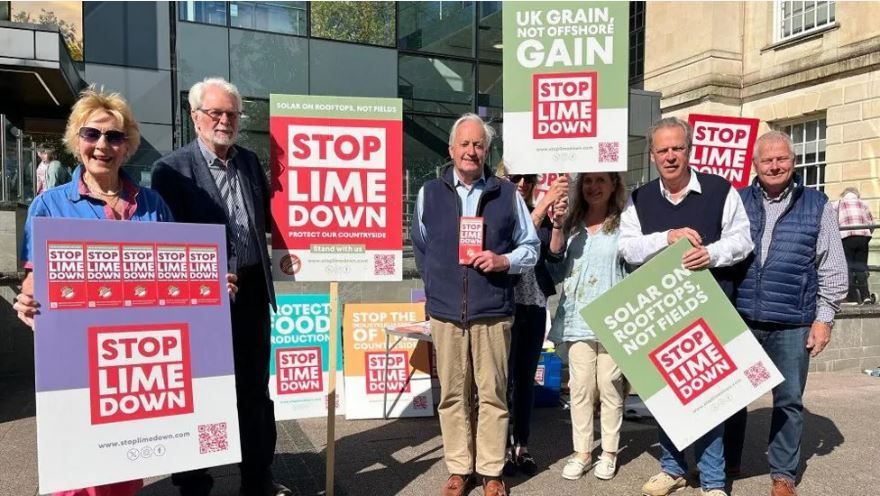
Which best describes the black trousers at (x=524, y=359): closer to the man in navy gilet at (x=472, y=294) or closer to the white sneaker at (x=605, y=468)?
the white sneaker at (x=605, y=468)

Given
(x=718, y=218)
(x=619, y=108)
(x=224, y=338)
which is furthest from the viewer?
(x=619, y=108)

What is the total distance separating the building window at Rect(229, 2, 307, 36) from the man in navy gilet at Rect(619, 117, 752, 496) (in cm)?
1216

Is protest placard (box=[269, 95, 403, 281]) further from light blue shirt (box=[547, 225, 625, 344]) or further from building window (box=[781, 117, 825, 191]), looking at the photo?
building window (box=[781, 117, 825, 191])

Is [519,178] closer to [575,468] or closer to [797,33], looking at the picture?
[575,468]

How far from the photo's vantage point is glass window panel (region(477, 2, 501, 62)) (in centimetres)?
1510

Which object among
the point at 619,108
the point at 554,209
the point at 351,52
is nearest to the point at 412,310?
the point at 554,209

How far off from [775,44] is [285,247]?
17162mm

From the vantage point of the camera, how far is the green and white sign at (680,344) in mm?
3250

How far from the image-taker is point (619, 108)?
3.75 metres

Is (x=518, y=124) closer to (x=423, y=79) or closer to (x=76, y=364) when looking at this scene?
(x=76, y=364)

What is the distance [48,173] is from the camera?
8.00 m

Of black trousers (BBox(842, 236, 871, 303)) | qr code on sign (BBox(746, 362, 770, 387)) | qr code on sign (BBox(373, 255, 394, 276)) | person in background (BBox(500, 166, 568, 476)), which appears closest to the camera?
qr code on sign (BBox(746, 362, 770, 387))

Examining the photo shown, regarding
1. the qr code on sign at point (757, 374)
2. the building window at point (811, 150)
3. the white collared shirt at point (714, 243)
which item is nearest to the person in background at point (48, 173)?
the white collared shirt at point (714, 243)

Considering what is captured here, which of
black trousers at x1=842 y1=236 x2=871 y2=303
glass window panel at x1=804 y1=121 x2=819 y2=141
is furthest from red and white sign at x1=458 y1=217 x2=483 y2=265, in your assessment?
glass window panel at x1=804 y1=121 x2=819 y2=141
